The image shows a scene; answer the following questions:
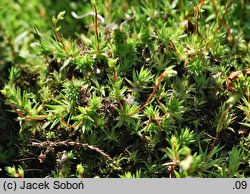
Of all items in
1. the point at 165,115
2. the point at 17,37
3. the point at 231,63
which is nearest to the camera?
the point at 165,115

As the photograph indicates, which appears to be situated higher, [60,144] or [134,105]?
[134,105]

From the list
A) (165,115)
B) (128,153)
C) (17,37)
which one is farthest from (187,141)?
(17,37)

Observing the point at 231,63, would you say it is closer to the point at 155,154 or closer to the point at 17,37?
the point at 155,154

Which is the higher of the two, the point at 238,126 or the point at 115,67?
the point at 115,67

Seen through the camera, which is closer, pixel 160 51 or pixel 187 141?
pixel 187 141
